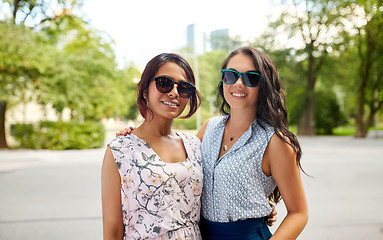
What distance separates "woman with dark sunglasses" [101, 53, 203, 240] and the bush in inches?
582

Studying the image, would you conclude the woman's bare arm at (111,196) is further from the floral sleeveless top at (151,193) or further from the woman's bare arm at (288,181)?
the woman's bare arm at (288,181)

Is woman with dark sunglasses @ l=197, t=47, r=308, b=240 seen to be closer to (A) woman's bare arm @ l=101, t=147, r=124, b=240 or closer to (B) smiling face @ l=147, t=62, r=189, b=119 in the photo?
(B) smiling face @ l=147, t=62, r=189, b=119

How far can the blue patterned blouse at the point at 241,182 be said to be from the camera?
1878 millimetres

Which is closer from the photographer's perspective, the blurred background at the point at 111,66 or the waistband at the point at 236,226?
the waistband at the point at 236,226

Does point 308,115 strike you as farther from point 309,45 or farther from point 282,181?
point 282,181

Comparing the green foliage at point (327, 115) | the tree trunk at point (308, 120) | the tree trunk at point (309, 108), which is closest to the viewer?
the tree trunk at point (309, 108)

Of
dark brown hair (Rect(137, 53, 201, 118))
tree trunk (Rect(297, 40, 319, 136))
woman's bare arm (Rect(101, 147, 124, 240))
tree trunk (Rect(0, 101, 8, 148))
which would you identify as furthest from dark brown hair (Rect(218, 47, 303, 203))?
tree trunk (Rect(297, 40, 319, 136))

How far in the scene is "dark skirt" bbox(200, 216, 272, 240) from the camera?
1.90m

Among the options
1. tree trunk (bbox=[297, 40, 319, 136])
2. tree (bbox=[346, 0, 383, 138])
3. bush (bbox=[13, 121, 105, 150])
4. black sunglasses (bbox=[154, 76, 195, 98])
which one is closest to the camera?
black sunglasses (bbox=[154, 76, 195, 98])

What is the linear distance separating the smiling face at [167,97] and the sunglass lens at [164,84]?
19 millimetres

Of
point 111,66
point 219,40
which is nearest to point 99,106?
point 111,66

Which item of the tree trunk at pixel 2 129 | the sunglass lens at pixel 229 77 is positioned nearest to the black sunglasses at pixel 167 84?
the sunglass lens at pixel 229 77

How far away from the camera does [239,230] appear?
74.8 inches

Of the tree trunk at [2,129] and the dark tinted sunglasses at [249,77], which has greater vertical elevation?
the dark tinted sunglasses at [249,77]
